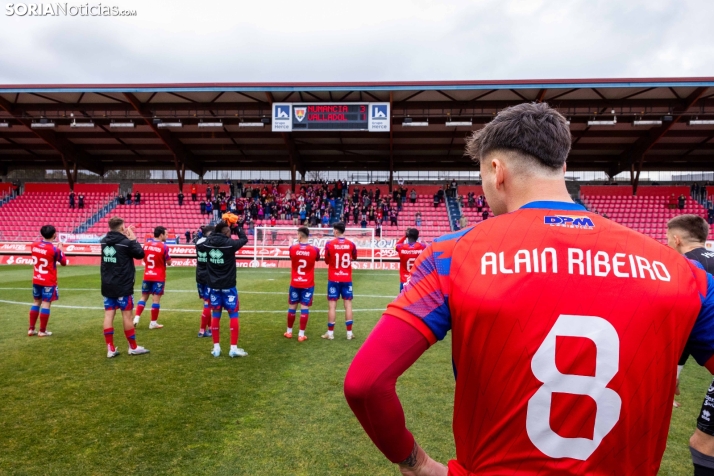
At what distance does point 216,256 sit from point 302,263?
1.77m

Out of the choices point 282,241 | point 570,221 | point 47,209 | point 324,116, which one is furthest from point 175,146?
point 570,221

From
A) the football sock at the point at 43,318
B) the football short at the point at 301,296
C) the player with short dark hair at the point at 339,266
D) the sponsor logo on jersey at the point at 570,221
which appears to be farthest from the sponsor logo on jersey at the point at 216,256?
the sponsor logo on jersey at the point at 570,221

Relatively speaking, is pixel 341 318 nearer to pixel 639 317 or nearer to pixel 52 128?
pixel 639 317

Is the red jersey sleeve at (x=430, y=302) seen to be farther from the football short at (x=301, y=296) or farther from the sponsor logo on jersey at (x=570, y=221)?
the football short at (x=301, y=296)

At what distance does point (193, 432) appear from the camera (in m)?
4.36

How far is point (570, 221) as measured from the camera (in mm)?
1308

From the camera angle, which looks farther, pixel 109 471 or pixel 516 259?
pixel 109 471

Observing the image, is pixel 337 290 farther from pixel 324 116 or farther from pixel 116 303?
pixel 324 116

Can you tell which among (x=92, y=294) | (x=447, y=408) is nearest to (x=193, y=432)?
(x=447, y=408)

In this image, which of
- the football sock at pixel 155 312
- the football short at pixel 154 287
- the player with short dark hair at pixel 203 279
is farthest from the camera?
the football short at pixel 154 287

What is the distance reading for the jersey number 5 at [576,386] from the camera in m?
1.19

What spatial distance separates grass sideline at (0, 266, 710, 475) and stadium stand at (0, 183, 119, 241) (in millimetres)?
26975

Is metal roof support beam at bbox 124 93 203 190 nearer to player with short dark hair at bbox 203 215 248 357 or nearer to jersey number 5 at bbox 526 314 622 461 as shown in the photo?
player with short dark hair at bbox 203 215 248 357

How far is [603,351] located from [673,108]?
31.7m
